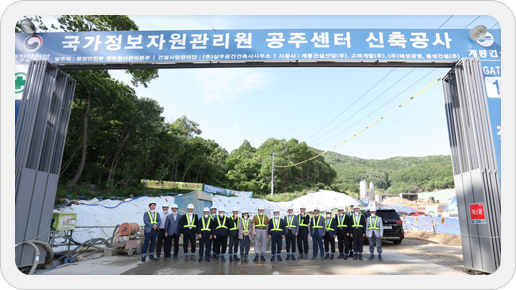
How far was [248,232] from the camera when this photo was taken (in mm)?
8469

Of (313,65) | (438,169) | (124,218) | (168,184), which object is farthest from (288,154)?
(438,169)

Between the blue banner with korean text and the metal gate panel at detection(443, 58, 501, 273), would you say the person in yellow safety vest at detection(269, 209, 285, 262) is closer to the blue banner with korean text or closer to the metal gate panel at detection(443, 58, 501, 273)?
the metal gate panel at detection(443, 58, 501, 273)

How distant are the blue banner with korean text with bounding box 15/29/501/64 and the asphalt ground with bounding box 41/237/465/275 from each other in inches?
199

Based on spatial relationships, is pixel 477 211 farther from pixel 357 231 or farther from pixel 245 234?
pixel 245 234

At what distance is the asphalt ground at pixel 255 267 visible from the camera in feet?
20.7

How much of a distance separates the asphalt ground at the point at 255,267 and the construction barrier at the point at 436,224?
6.34m

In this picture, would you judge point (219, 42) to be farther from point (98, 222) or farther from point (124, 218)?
point (124, 218)

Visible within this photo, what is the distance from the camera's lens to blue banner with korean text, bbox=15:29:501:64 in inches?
275

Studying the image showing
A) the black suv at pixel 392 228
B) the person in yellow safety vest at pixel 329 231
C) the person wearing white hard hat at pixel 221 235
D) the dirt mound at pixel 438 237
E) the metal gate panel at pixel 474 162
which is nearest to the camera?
the metal gate panel at pixel 474 162

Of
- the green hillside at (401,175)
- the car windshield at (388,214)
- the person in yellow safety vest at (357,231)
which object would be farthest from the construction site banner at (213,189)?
the green hillside at (401,175)

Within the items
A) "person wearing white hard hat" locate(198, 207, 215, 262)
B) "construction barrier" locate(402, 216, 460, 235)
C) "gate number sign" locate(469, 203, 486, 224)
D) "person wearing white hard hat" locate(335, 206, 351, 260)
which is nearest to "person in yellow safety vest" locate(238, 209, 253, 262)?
"person wearing white hard hat" locate(198, 207, 215, 262)

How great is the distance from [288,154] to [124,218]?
52970mm

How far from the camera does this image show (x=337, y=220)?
9.05 m

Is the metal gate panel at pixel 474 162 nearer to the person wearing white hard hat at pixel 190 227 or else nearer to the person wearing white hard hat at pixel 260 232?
the person wearing white hard hat at pixel 260 232
